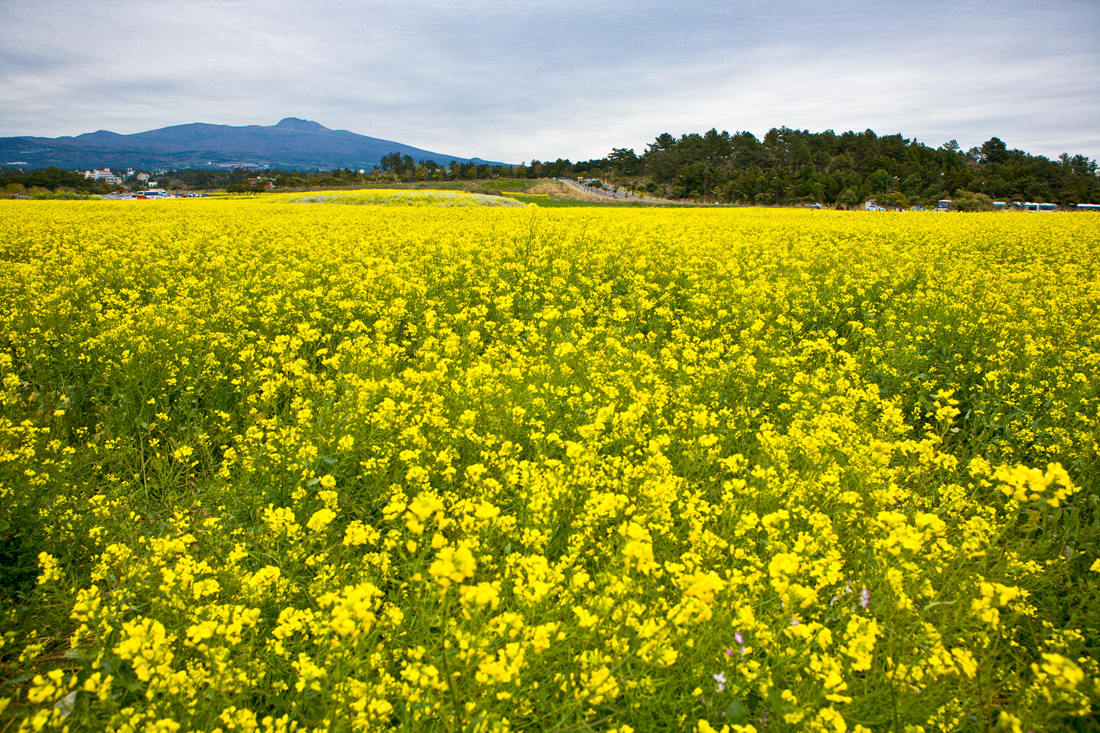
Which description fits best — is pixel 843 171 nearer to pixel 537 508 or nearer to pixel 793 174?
pixel 793 174

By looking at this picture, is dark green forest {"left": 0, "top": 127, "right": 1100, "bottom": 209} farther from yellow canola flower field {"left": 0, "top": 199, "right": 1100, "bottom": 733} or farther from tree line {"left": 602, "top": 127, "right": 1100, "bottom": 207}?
yellow canola flower field {"left": 0, "top": 199, "right": 1100, "bottom": 733}

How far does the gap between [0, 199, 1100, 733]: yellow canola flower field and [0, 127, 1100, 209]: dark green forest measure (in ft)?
149

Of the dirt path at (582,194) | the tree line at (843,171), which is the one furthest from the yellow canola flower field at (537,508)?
the dirt path at (582,194)

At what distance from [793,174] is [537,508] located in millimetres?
76702

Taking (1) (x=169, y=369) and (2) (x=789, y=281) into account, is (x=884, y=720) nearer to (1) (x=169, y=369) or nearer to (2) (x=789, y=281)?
(1) (x=169, y=369)

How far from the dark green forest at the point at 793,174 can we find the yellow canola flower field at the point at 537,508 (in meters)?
45.4

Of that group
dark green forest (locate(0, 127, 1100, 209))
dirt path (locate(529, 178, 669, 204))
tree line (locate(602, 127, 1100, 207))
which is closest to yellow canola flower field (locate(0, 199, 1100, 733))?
dark green forest (locate(0, 127, 1100, 209))

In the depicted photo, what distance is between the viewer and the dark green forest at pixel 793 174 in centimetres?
5541

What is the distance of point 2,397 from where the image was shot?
418 centimetres

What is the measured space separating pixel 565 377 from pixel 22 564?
3985 millimetres

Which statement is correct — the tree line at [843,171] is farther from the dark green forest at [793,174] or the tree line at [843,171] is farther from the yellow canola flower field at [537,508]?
the yellow canola flower field at [537,508]

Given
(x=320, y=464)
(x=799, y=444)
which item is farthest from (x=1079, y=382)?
(x=320, y=464)

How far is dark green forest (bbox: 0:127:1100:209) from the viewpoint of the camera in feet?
182

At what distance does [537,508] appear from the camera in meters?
3.07
